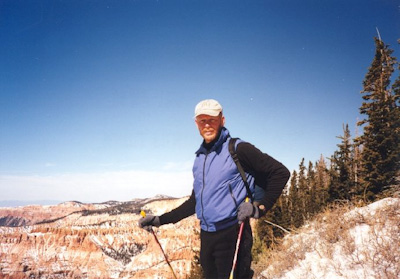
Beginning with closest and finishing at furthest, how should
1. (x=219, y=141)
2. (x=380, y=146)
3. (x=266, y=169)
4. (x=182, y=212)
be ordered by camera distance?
(x=266, y=169) → (x=219, y=141) → (x=182, y=212) → (x=380, y=146)

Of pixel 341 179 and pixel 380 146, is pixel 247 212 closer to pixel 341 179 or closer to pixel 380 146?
pixel 380 146

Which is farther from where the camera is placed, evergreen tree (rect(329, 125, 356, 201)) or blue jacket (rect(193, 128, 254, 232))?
evergreen tree (rect(329, 125, 356, 201))

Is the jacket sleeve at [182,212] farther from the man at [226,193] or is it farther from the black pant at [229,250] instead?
the black pant at [229,250]

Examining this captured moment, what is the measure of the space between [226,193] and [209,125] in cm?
73

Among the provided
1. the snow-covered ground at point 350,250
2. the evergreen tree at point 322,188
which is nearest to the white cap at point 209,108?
the snow-covered ground at point 350,250

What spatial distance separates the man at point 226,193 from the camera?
86.4 inches

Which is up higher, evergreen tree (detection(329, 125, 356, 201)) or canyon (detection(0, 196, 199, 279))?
evergreen tree (detection(329, 125, 356, 201))

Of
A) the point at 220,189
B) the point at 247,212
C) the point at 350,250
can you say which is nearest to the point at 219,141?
the point at 220,189

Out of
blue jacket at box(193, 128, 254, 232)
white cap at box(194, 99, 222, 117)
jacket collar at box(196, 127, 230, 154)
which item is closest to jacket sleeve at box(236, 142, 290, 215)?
blue jacket at box(193, 128, 254, 232)

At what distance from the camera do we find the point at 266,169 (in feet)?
7.17

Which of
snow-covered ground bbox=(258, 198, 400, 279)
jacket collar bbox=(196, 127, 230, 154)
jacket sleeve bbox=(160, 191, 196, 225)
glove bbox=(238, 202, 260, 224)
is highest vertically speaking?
jacket collar bbox=(196, 127, 230, 154)

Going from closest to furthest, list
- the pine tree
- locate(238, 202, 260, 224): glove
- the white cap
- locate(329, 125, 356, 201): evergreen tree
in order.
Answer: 1. locate(238, 202, 260, 224): glove
2. the white cap
3. the pine tree
4. locate(329, 125, 356, 201): evergreen tree

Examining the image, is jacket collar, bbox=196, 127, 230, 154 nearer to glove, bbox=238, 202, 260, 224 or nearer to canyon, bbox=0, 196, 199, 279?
glove, bbox=238, 202, 260, 224

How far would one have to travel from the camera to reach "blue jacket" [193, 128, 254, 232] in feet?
7.39
